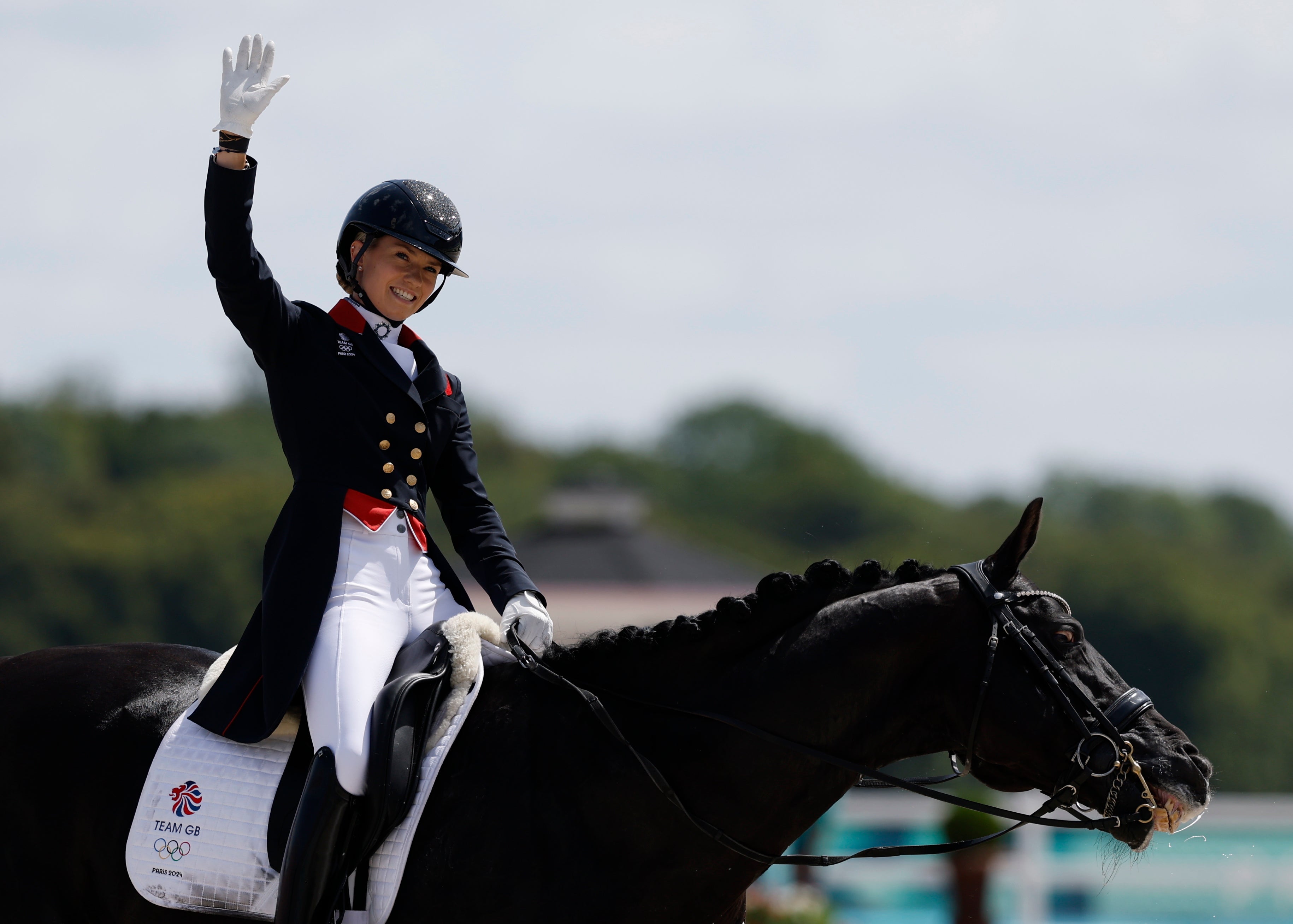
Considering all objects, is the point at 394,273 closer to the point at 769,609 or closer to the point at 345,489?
the point at 345,489

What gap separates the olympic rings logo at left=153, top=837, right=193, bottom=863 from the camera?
13.3ft

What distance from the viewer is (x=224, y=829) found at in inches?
159

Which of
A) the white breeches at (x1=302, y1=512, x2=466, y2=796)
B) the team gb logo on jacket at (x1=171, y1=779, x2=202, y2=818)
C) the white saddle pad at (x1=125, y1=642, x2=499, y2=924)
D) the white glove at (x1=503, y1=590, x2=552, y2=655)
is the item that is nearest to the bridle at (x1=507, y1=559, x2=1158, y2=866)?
the white glove at (x1=503, y1=590, x2=552, y2=655)

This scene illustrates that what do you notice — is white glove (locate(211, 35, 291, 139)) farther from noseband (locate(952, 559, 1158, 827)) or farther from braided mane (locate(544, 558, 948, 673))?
noseband (locate(952, 559, 1158, 827))

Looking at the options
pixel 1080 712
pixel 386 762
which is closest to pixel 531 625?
pixel 386 762

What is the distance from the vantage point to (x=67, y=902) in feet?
14.1

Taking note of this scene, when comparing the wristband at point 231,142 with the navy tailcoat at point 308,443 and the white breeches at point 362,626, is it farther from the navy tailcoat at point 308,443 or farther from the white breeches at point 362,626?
the white breeches at point 362,626

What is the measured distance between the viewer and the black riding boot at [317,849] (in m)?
3.82

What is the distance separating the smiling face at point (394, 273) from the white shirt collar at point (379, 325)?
0.03 metres

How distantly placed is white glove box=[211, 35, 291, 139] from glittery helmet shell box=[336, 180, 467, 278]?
0.48m

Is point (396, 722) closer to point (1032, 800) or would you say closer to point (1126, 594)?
point (1032, 800)


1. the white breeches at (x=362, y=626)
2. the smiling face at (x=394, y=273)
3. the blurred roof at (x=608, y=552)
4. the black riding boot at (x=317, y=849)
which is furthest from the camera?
the blurred roof at (x=608, y=552)

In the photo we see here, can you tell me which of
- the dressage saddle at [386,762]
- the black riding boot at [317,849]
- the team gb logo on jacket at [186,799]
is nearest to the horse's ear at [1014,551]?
the dressage saddle at [386,762]

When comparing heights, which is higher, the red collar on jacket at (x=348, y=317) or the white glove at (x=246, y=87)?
the white glove at (x=246, y=87)
